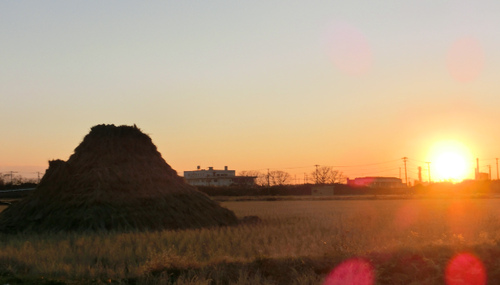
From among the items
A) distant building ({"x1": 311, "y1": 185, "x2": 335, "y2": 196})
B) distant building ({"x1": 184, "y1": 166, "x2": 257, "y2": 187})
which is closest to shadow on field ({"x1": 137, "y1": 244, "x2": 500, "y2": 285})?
distant building ({"x1": 311, "y1": 185, "x2": 335, "y2": 196})

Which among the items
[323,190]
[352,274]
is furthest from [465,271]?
[323,190]

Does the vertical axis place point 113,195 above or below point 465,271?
above

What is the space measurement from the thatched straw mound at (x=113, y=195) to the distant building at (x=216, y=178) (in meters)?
95.6

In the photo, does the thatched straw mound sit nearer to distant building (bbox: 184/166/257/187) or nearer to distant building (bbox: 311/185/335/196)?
distant building (bbox: 311/185/335/196)

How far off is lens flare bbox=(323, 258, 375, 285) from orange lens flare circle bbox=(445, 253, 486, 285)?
5.60ft

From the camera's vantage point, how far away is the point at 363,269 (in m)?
10.2

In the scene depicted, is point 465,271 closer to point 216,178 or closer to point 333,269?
point 333,269

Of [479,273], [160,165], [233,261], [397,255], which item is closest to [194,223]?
[160,165]

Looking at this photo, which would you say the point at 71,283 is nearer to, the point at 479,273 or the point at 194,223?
the point at 479,273

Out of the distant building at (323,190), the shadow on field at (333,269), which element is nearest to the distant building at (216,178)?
the distant building at (323,190)

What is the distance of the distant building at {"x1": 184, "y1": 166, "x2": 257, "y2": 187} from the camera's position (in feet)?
459

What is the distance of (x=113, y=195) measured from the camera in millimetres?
22156

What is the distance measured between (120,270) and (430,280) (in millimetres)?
7196

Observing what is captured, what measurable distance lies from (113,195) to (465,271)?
55.4 feet
